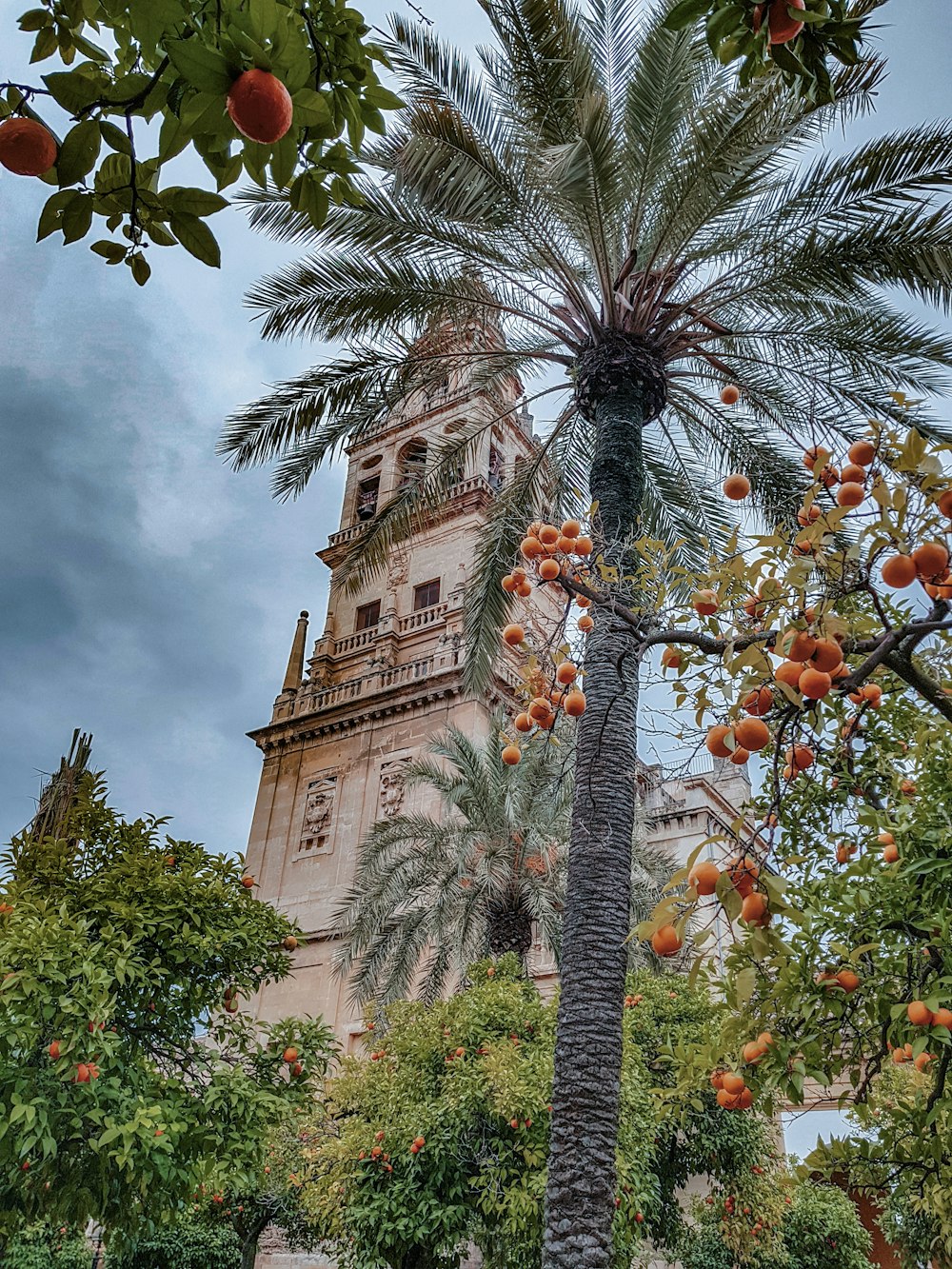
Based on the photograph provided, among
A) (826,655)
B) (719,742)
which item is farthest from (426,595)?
(826,655)

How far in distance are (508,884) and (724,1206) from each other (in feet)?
16.0

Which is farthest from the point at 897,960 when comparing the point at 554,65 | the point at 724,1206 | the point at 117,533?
the point at 117,533

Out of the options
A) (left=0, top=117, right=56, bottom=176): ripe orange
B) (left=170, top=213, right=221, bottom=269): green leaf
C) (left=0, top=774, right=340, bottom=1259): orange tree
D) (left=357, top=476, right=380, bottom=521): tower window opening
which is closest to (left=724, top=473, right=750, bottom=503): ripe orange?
(left=170, top=213, right=221, bottom=269): green leaf

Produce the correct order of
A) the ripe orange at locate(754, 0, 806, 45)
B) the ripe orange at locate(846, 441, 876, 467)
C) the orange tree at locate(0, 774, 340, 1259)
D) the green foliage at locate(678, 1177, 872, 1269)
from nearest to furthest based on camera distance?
the ripe orange at locate(754, 0, 806, 45) < the ripe orange at locate(846, 441, 876, 467) < the orange tree at locate(0, 774, 340, 1259) < the green foliage at locate(678, 1177, 872, 1269)

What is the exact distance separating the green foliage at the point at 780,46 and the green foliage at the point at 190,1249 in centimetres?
1684

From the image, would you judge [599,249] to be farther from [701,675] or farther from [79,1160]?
[79,1160]

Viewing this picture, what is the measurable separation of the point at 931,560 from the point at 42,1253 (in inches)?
710

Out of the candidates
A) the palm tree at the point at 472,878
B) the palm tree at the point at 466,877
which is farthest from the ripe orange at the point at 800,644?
the palm tree at the point at 466,877

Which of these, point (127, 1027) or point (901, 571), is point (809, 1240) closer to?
point (127, 1027)

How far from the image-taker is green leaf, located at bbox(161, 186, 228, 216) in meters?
1.66

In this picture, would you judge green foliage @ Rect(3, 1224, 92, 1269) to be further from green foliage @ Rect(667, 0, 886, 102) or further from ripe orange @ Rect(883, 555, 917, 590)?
green foliage @ Rect(667, 0, 886, 102)

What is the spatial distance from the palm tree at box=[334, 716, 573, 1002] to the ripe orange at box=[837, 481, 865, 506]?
11.1 meters

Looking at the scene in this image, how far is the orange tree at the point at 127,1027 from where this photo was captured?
5820 millimetres

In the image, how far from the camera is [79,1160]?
600 centimetres
